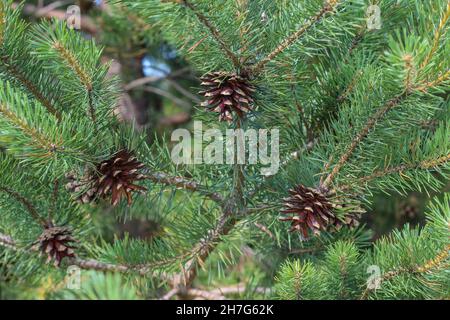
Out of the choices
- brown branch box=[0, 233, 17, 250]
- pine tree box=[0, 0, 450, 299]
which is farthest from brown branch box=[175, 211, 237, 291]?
brown branch box=[0, 233, 17, 250]

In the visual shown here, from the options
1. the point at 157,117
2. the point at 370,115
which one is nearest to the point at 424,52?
the point at 370,115

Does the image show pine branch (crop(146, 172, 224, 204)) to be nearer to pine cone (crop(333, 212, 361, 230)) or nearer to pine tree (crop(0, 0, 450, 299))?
pine tree (crop(0, 0, 450, 299))

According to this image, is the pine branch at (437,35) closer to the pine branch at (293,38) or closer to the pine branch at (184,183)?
the pine branch at (293,38)

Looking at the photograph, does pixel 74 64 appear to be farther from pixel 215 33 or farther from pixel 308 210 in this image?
pixel 308 210

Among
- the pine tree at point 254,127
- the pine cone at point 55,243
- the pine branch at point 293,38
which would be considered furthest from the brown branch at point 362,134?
the pine cone at point 55,243

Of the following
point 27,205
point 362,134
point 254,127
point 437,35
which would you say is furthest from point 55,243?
point 437,35
